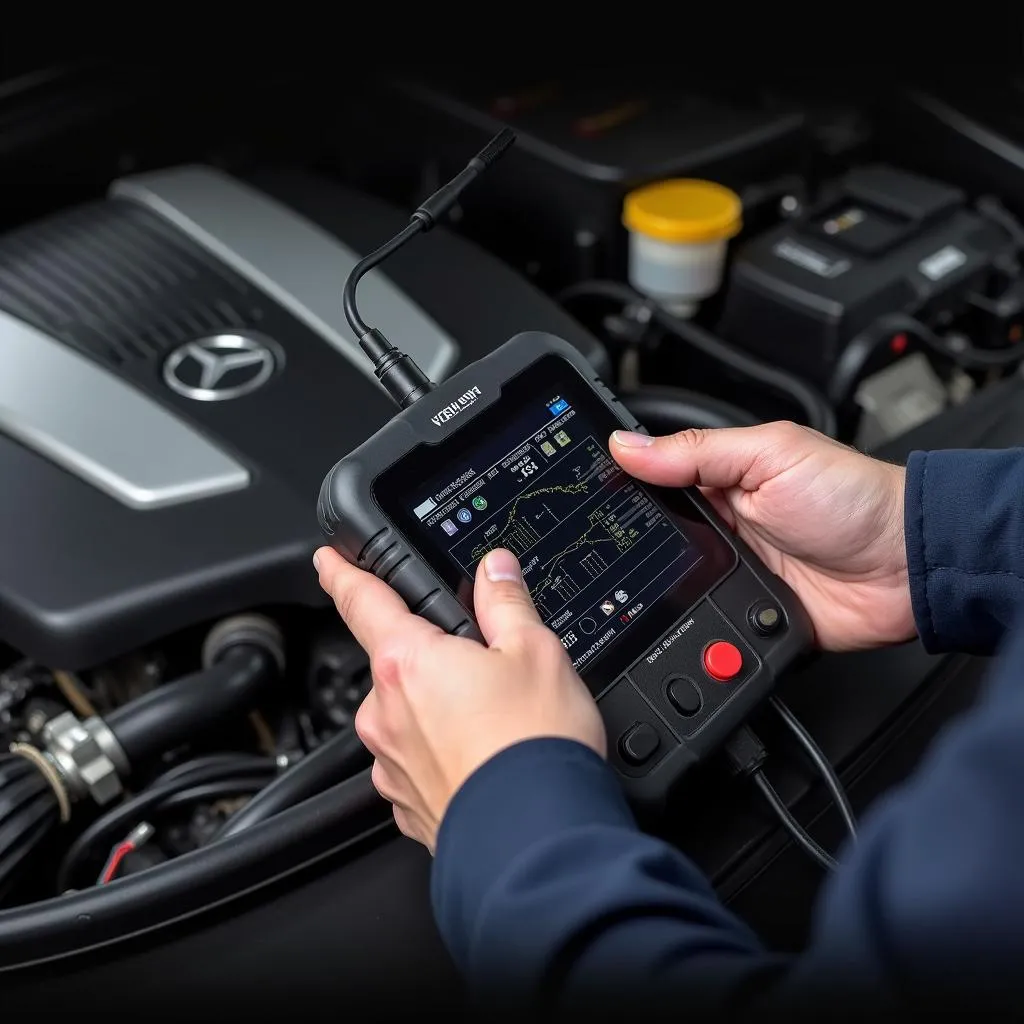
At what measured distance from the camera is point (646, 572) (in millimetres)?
613

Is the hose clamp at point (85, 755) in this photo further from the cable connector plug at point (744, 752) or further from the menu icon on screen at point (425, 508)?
the cable connector plug at point (744, 752)

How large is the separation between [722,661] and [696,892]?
0.53 ft

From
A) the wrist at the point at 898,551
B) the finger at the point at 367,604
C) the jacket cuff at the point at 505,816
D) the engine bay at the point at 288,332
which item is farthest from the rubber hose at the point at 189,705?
the wrist at the point at 898,551

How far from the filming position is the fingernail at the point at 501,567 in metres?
0.55

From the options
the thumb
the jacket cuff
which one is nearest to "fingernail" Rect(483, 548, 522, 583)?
the thumb

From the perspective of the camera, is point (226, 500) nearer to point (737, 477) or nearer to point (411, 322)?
point (411, 322)

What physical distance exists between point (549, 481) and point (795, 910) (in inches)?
9.6

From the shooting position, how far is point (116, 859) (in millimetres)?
617

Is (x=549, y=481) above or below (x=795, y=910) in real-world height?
above

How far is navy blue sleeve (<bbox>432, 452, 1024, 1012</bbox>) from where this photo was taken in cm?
35

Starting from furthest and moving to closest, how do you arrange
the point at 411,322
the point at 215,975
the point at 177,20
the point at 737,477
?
the point at 177,20
the point at 411,322
the point at 737,477
the point at 215,975

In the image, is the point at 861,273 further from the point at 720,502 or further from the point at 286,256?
the point at 286,256

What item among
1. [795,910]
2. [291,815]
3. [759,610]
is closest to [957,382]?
[759,610]

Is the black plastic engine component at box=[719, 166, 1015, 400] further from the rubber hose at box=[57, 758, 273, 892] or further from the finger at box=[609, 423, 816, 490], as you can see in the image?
the rubber hose at box=[57, 758, 273, 892]
